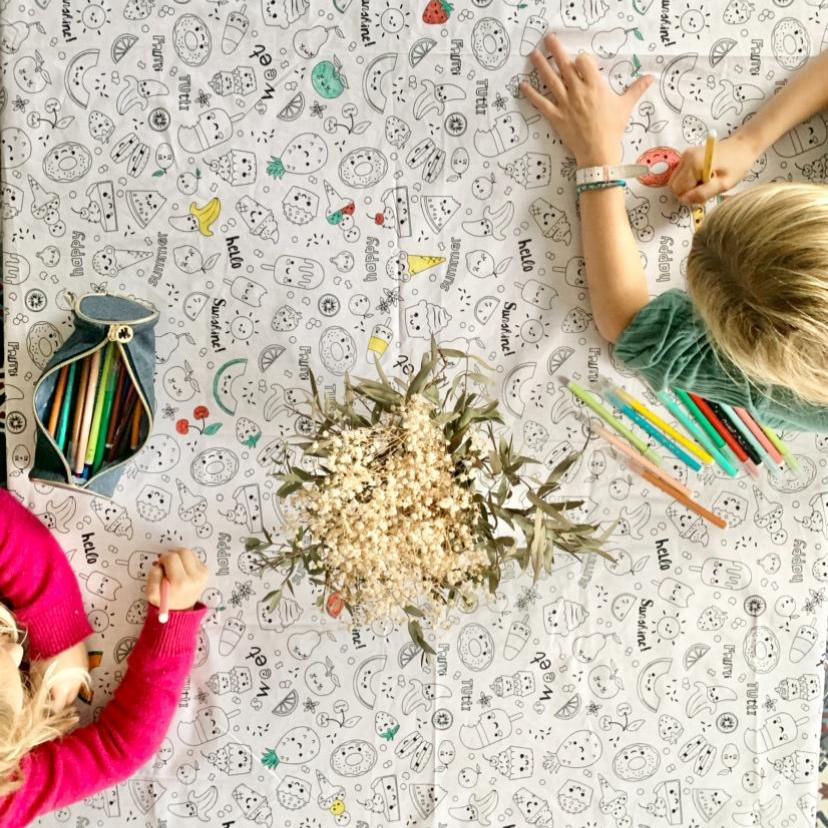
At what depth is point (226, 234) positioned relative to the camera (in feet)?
2.88

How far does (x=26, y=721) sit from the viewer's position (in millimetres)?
804

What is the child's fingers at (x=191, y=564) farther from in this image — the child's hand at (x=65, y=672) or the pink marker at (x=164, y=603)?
the child's hand at (x=65, y=672)

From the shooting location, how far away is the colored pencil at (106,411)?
0.85 m

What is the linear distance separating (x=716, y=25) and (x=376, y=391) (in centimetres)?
60

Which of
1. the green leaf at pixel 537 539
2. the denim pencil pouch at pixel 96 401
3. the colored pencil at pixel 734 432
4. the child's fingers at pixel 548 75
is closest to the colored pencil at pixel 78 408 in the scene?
the denim pencil pouch at pixel 96 401

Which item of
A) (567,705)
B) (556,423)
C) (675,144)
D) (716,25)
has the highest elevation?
(716,25)

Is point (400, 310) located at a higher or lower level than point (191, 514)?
higher

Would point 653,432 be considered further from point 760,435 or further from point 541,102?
point 541,102

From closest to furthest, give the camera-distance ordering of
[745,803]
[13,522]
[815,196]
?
[815,196]
[13,522]
[745,803]

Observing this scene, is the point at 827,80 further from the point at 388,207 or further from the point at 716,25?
the point at 388,207

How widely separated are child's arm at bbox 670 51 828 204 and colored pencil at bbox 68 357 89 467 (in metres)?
0.70

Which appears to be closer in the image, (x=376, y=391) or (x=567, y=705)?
(x=376, y=391)

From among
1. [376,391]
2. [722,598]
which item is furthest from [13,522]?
[722,598]

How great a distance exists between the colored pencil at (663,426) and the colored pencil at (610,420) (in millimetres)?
25
